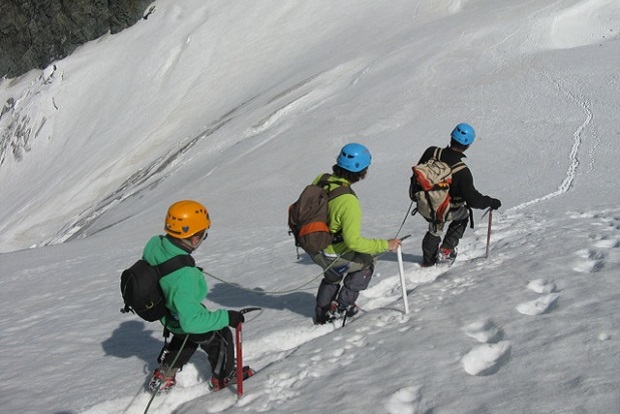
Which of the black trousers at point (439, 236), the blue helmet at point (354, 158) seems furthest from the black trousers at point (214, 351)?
the black trousers at point (439, 236)

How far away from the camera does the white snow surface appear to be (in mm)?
4145

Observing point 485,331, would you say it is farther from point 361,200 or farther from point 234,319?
point 361,200

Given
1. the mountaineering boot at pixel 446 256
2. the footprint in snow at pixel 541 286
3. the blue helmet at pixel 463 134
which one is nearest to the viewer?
the footprint in snow at pixel 541 286

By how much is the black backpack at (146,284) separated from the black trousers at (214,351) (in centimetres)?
50

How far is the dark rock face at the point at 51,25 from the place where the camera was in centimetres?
3594

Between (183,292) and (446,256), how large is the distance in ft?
11.4

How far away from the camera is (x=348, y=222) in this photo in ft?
15.5

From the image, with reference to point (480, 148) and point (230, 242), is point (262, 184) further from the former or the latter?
point (480, 148)

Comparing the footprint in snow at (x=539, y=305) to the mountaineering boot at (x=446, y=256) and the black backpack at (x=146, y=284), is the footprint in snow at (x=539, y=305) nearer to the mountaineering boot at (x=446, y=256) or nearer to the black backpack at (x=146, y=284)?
the mountaineering boot at (x=446, y=256)

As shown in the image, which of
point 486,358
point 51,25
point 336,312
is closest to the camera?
point 486,358

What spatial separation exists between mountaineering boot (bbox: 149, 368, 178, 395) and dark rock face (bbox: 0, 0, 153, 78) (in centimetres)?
3385

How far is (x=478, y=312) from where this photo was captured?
482 cm

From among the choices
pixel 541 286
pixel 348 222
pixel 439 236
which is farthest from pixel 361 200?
pixel 348 222

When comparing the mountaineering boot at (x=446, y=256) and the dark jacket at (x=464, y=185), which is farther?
the mountaineering boot at (x=446, y=256)
